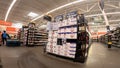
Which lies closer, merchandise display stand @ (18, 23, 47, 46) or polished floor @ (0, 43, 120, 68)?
polished floor @ (0, 43, 120, 68)

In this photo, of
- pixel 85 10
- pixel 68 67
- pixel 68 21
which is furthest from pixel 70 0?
pixel 68 67

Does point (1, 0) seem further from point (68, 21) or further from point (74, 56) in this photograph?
point (74, 56)

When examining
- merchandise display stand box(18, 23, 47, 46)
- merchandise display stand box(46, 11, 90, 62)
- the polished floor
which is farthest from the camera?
merchandise display stand box(18, 23, 47, 46)

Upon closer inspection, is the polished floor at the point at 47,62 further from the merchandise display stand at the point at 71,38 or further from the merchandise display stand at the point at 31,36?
the merchandise display stand at the point at 31,36

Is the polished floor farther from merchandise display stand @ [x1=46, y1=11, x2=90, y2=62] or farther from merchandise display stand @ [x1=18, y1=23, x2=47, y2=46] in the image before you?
merchandise display stand @ [x1=18, y1=23, x2=47, y2=46]

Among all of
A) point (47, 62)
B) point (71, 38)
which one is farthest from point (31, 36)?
point (47, 62)

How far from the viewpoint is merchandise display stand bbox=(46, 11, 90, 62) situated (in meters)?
4.20

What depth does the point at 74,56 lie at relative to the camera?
4.20m

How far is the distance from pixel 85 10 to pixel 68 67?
1404 centimetres

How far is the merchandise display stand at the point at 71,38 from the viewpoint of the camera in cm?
420

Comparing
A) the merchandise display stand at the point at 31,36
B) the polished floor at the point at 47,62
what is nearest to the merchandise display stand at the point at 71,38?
the polished floor at the point at 47,62

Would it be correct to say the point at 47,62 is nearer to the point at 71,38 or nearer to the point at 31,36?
the point at 71,38

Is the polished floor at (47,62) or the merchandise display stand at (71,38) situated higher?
the merchandise display stand at (71,38)

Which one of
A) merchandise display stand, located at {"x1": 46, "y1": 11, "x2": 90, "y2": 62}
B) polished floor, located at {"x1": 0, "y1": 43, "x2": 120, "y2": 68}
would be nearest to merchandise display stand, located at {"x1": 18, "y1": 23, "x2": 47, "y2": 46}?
polished floor, located at {"x1": 0, "y1": 43, "x2": 120, "y2": 68}
